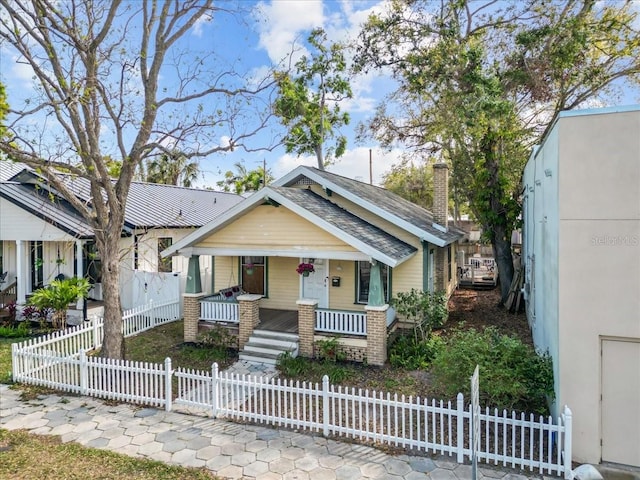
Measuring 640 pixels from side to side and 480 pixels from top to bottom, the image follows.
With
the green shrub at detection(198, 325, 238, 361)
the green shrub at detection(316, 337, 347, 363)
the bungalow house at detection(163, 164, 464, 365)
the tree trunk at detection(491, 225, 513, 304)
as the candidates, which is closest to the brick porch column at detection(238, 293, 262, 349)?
the bungalow house at detection(163, 164, 464, 365)

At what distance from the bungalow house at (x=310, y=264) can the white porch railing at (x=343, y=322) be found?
28 millimetres

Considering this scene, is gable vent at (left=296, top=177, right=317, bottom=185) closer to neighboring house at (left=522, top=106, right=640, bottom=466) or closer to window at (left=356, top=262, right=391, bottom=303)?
window at (left=356, top=262, right=391, bottom=303)

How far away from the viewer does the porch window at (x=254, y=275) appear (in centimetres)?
1593

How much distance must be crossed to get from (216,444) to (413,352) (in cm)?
635

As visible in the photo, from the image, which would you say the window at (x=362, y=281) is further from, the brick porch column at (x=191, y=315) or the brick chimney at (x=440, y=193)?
the brick porch column at (x=191, y=315)

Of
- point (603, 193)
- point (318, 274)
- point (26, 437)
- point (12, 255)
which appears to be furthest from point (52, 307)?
point (603, 193)

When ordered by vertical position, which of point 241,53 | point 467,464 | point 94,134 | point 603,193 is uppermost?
point 241,53

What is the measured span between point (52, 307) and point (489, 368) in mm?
13964

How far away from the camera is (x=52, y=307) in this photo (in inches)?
574

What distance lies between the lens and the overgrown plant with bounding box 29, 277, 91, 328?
47.1 feet

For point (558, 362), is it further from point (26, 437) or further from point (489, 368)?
point (26, 437)

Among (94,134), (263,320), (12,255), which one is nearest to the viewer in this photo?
(94,134)

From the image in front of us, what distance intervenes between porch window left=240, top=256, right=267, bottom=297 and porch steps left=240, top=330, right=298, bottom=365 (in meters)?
3.49

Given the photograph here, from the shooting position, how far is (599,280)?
675cm
